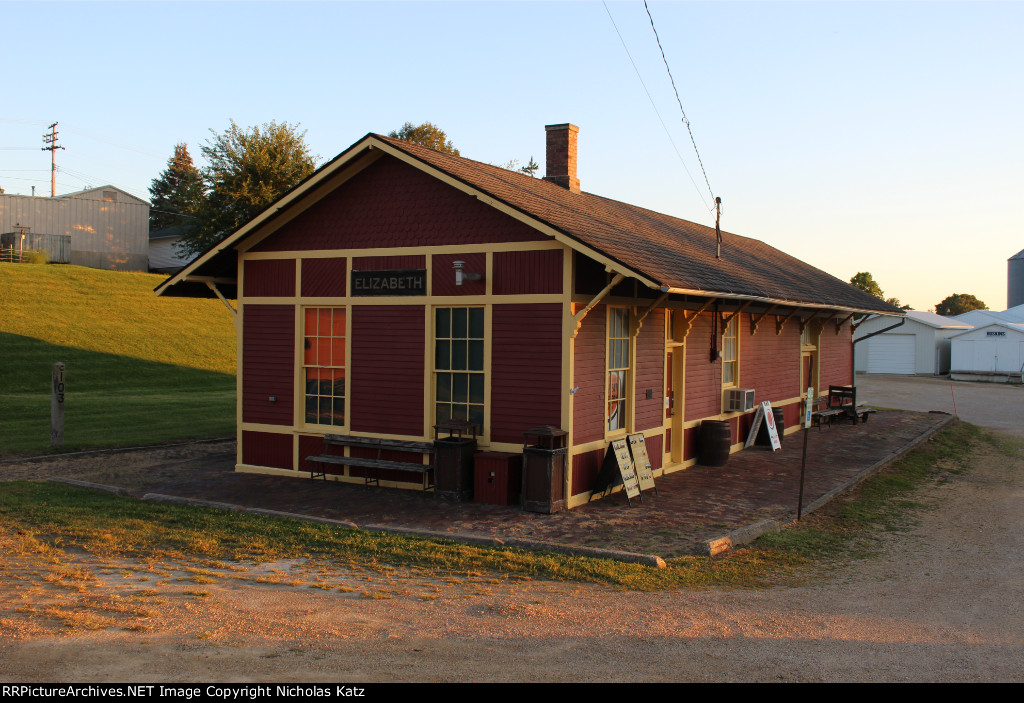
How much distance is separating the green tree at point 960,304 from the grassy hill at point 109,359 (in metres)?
77.9

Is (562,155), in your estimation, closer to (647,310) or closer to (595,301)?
(647,310)

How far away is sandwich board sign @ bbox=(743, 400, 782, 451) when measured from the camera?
53.7 ft

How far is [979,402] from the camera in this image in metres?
32.1

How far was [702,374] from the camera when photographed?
1517 cm

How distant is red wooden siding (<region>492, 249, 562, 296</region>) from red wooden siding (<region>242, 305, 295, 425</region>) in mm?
3706

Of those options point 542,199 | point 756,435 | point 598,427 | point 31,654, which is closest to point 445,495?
point 598,427

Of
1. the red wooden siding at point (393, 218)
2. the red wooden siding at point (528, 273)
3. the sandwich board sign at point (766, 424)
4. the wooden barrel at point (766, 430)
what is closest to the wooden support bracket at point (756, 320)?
the sandwich board sign at point (766, 424)

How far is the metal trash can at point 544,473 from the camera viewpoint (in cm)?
1072

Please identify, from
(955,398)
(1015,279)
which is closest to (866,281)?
(1015,279)

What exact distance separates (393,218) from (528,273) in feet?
8.02

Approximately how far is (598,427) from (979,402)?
26.1 meters
